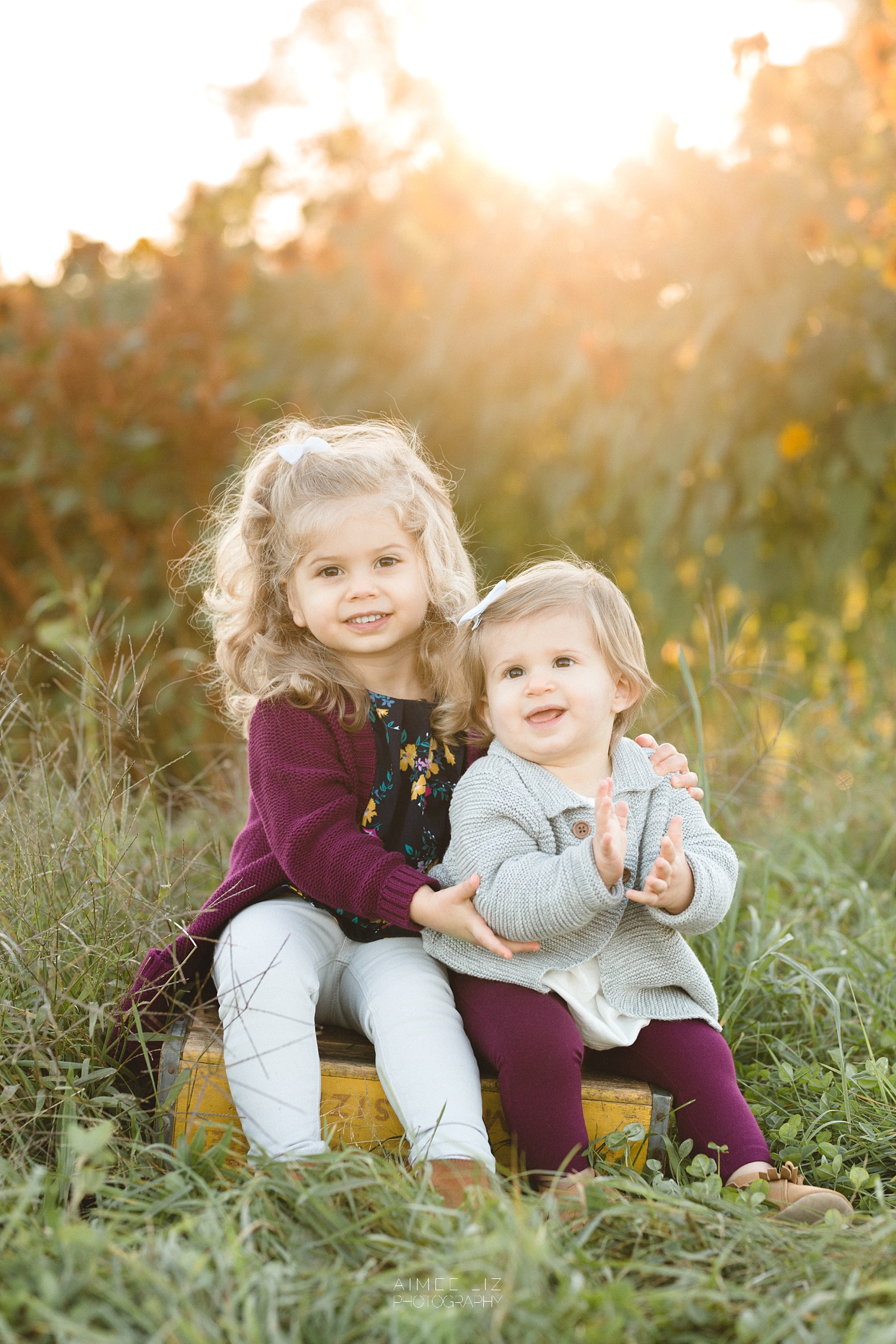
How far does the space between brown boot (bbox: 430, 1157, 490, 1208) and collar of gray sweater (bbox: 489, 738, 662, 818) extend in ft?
1.73

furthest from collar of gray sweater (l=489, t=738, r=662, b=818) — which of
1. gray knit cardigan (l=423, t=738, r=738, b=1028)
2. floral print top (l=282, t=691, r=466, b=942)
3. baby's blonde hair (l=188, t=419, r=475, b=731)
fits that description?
baby's blonde hair (l=188, t=419, r=475, b=731)

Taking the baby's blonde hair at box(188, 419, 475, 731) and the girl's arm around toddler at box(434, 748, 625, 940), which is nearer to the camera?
the girl's arm around toddler at box(434, 748, 625, 940)

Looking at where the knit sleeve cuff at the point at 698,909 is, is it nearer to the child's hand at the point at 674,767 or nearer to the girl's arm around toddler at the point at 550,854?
the girl's arm around toddler at the point at 550,854

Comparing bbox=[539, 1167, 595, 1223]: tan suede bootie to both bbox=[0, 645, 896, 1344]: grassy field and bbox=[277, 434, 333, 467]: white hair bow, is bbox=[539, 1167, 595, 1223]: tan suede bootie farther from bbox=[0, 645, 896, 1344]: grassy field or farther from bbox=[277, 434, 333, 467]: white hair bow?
bbox=[277, 434, 333, 467]: white hair bow

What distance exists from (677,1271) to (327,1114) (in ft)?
2.10

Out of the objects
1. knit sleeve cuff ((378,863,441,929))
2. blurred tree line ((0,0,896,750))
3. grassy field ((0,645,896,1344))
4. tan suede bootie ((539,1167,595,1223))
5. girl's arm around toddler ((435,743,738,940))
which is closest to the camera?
grassy field ((0,645,896,1344))

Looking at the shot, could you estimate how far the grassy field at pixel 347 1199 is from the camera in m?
1.24

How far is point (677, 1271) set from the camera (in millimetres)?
1352

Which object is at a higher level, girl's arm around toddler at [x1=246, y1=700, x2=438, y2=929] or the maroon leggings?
girl's arm around toddler at [x1=246, y1=700, x2=438, y2=929]

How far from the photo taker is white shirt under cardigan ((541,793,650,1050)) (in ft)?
6.08

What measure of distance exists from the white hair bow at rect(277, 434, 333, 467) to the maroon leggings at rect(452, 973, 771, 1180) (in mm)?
941

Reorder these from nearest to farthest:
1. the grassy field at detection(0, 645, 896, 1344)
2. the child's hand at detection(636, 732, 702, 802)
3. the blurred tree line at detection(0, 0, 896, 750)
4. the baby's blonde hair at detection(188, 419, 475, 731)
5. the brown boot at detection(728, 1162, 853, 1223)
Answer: the grassy field at detection(0, 645, 896, 1344) < the brown boot at detection(728, 1162, 853, 1223) < the child's hand at detection(636, 732, 702, 802) < the baby's blonde hair at detection(188, 419, 475, 731) < the blurred tree line at detection(0, 0, 896, 750)

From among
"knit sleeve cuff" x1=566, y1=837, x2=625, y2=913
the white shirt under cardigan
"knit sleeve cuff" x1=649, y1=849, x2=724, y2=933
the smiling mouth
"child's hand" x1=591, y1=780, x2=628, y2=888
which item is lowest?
the white shirt under cardigan

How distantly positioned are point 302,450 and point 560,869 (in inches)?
35.4
